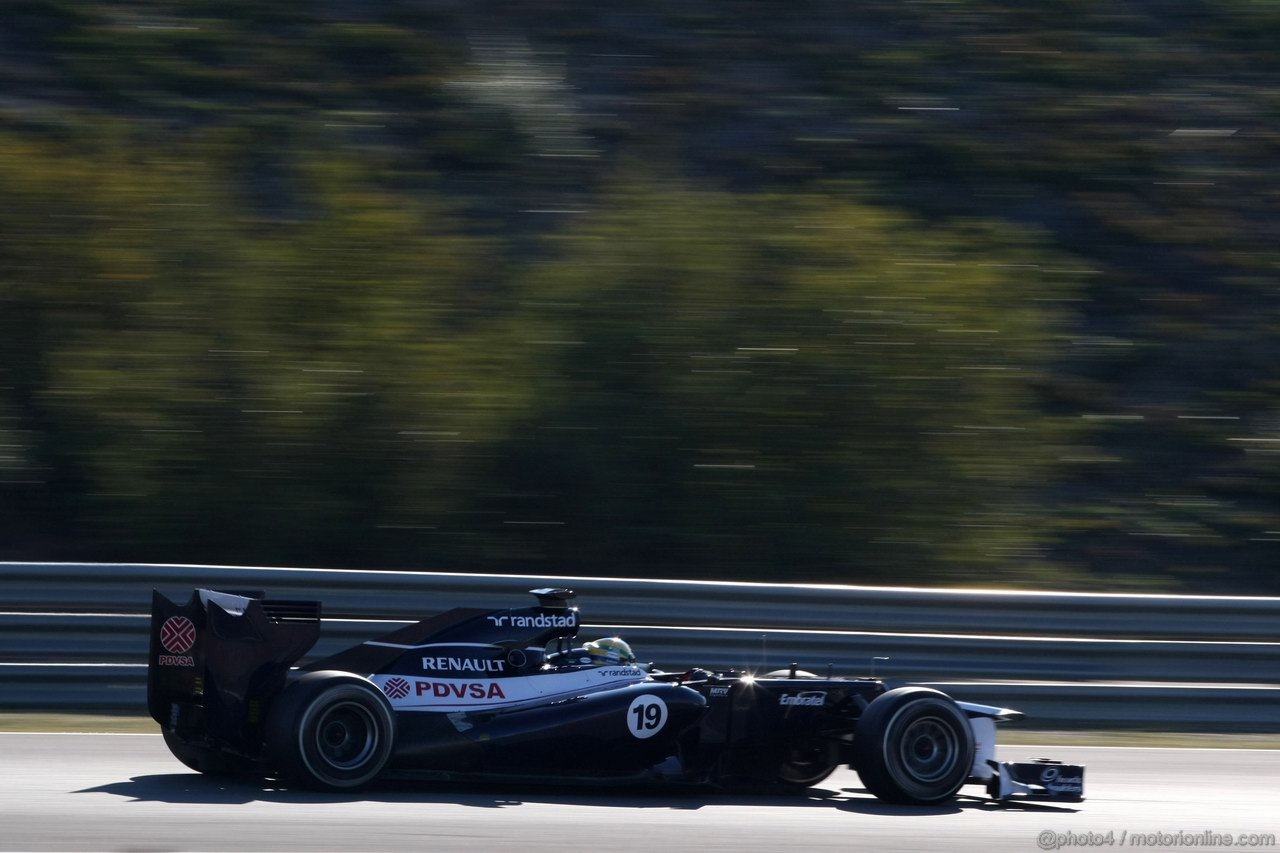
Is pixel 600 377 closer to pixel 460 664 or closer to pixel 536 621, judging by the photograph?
pixel 536 621

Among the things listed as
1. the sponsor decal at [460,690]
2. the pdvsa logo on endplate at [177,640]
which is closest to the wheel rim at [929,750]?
the sponsor decal at [460,690]

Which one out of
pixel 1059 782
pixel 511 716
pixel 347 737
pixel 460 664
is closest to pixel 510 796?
pixel 511 716

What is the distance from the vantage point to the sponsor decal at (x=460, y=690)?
22.3 feet

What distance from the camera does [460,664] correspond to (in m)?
6.91

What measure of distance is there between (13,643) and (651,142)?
10628 mm

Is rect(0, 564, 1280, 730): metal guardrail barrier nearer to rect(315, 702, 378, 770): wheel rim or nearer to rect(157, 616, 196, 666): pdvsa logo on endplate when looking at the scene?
rect(157, 616, 196, 666): pdvsa logo on endplate

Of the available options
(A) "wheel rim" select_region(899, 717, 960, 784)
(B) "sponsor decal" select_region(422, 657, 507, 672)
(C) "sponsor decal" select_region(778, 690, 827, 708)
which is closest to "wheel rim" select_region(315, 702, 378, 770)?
(B) "sponsor decal" select_region(422, 657, 507, 672)

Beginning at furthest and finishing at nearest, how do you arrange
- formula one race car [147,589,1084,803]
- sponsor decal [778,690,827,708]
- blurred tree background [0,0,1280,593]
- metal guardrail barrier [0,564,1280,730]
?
1. blurred tree background [0,0,1280,593]
2. metal guardrail barrier [0,564,1280,730]
3. sponsor decal [778,690,827,708]
4. formula one race car [147,589,1084,803]

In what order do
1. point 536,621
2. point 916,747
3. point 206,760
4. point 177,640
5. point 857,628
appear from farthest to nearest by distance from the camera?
point 857,628 → point 536,621 → point 206,760 → point 916,747 → point 177,640

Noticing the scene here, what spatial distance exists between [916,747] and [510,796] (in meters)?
1.80

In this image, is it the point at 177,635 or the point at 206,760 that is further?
→ the point at 206,760

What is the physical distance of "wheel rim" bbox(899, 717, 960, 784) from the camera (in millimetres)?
6859

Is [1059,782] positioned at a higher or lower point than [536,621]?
lower

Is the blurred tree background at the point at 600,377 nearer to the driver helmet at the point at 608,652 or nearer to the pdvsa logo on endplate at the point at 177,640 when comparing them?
the driver helmet at the point at 608,652
